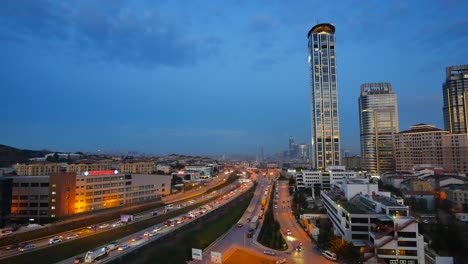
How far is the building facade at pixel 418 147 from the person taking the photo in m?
53.7

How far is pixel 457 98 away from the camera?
196ft

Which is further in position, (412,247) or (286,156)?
(286,156)

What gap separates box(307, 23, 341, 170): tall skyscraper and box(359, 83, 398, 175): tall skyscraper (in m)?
8.10

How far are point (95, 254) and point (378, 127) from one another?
199ft

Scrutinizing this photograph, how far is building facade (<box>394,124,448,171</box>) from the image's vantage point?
53.7m

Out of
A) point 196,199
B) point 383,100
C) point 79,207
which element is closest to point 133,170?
point 196,199

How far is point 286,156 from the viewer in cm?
19425

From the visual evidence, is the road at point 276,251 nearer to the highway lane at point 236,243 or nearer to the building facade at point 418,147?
the highway lane at point 236,243

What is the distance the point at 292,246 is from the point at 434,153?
45.3 metres

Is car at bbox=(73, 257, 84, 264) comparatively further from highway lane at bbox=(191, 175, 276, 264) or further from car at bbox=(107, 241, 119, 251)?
highway lane at bbox=(191, 175, 276, 264)

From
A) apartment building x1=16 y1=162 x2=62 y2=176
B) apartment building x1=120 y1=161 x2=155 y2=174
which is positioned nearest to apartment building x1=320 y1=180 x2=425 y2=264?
apartment building x1=16 y1=162 x2=62 y2=176

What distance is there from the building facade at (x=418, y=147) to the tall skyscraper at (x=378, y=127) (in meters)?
2.61

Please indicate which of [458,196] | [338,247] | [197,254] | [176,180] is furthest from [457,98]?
[197,254]

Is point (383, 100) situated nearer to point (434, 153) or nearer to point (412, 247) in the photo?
point (434, 153)
